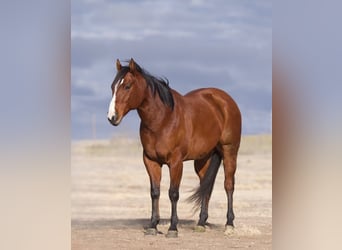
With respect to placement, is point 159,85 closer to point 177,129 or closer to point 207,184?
point 177,129

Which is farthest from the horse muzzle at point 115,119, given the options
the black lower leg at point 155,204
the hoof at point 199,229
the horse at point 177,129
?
the hoof at point 199,229

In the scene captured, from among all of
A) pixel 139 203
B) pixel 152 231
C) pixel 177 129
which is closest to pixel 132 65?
pixel 177 129

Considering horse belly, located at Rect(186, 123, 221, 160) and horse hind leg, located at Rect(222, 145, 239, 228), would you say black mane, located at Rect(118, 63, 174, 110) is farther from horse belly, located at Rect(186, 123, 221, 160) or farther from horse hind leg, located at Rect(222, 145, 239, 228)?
horse hind leg, located at Rect(222, 145, 239, 228)

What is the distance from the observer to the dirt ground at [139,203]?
3420mm

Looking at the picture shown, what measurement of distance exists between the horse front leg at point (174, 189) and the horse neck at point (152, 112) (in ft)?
0.65

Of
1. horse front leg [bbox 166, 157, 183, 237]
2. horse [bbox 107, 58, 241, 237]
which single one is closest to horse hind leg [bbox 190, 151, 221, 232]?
horse [bbox 107, 58, 241, 237]

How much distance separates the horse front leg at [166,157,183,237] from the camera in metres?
3.40

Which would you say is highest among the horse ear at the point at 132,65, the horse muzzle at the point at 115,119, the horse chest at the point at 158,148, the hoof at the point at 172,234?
the horse ear at the point at 132,65

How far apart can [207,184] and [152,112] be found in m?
0.45

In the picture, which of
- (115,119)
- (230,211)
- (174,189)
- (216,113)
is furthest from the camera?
(216,113)

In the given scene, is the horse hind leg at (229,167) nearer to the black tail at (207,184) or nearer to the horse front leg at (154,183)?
the black tail at (207,184)

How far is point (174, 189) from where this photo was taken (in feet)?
11.2
